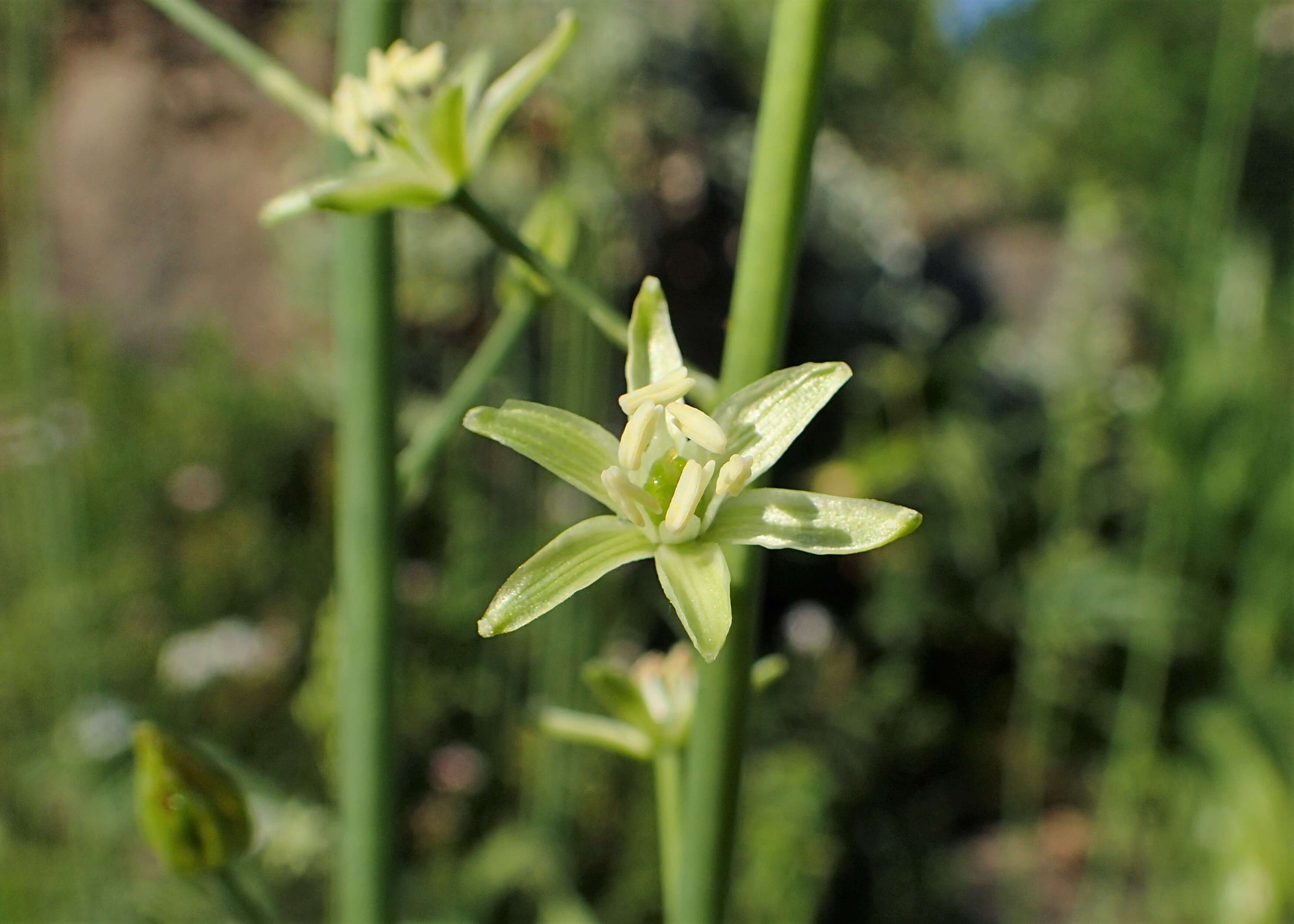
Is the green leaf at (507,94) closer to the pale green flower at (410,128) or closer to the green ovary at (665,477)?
the pale green flower at (410,128)

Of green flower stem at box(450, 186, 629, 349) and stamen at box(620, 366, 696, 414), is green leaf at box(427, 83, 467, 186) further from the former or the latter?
stamen at box(620, 366, 696, 414)

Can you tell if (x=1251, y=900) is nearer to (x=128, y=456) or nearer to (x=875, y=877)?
(x=875, y=877)

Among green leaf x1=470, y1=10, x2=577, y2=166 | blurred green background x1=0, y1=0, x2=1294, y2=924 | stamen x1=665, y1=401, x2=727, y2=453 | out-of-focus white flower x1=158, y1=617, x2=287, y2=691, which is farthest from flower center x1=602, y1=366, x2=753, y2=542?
out-of-focus white flower x1=158, y1=617, x2=287, y2=691

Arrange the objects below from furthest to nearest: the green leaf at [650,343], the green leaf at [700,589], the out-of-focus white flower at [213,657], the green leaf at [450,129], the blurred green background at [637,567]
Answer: the out-of-focus white flower at [213,657]
the blurred green background at [637,567]
the green leaf at [450,129]
the green leaf at [650,343]
the green leaf at [700,589]

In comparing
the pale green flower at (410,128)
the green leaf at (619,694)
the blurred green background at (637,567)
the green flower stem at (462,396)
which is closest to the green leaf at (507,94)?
the pale green flower at (410,128)

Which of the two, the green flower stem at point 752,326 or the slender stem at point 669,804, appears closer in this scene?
the green flower stem at point 752,326

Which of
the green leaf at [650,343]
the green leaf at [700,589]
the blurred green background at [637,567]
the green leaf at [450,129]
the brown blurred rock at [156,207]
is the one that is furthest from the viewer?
the brown blurred rock at [156,207]

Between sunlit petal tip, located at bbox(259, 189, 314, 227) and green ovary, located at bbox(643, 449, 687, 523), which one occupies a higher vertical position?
sunlit petal tip, located at bbox(259, 189, 314, 227)

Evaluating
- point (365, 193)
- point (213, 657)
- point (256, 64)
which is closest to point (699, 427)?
point (365, 193)
